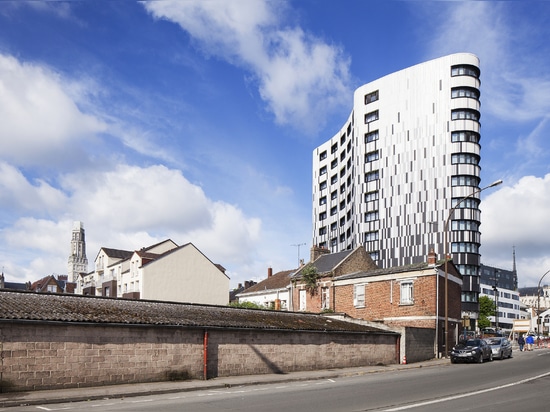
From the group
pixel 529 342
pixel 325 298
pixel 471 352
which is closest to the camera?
pixel 471 352

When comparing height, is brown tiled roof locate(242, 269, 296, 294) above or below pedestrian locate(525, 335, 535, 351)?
above

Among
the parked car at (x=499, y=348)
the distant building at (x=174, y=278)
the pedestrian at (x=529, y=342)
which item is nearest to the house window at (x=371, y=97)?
the distant building at (x=174, y=278)

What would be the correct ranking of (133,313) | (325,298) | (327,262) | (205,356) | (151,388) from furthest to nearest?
(327,262), (325,298), (205,356), (133,313), (151,388)

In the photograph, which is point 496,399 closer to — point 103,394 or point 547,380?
point 547,380

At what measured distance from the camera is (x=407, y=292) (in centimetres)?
4269

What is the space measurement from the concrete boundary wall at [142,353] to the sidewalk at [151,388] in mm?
498

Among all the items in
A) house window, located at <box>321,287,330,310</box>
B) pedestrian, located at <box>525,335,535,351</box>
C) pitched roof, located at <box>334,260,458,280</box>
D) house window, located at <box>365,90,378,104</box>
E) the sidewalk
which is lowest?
pedestrian, located at <box>525,335,535,351</box>

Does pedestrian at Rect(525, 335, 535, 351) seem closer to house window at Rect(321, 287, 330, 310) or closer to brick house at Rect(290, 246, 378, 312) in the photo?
brick house at Rect(290, 246, 378, 312)

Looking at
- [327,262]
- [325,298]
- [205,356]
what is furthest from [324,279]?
[205,356]

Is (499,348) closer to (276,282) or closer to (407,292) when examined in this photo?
(407,292)

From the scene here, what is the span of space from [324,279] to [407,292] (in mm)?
11363

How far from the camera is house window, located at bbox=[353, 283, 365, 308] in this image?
152 feet

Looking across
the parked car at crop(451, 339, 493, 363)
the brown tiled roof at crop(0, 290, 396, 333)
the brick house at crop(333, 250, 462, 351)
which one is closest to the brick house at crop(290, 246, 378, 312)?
the brick house at crop(333, 250, 462, 351)

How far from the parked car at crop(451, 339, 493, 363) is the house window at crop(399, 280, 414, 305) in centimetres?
621
